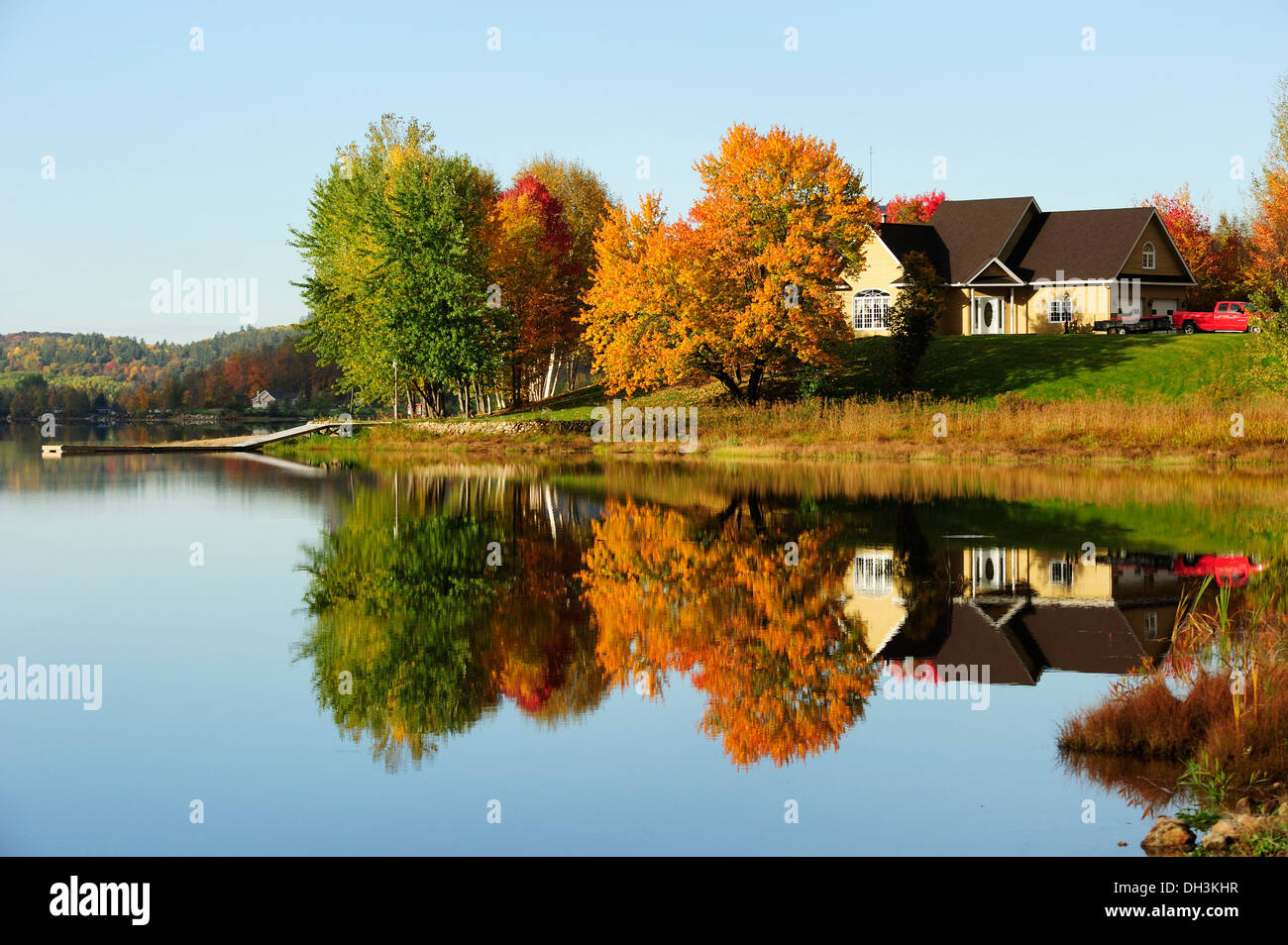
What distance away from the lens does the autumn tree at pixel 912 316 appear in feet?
188

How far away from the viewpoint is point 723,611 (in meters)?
16.9

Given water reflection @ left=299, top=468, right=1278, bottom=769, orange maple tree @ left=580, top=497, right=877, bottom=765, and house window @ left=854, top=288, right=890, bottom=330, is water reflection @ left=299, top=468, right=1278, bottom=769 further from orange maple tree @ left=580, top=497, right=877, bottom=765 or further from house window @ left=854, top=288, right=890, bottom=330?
house window @ left=854, top=288, right=890, bottom=330

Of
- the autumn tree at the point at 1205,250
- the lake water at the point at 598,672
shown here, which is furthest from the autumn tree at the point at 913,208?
the lake water at the point at 598,672

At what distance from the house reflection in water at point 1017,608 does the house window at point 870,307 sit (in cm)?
5009

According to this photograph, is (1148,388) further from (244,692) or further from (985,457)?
(244,692)

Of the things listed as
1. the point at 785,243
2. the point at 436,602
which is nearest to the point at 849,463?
the point at 785,243

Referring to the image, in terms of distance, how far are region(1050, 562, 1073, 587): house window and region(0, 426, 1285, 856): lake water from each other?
11 centimetres

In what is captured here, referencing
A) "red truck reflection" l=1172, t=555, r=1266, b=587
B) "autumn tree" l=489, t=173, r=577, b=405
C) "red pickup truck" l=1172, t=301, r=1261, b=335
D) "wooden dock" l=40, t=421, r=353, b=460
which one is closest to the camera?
"red truck reflection" l=1172, t=555, r=1266, b=587

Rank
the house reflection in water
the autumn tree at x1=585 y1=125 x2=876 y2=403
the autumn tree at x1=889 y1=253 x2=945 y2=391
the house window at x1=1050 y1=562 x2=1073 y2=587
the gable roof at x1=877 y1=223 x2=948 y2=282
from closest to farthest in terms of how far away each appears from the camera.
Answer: the house reflection in water < the house window at x1=1050 y1=562 x2=1073 y2=587 < the autumn tree at x1=585 y1=125 x2=876 y2=403 < the autumn tree at x1=889 y1=253 x2=945 y2=391 < the gable roof at x1=877 y1=223 x2=948 y2=282

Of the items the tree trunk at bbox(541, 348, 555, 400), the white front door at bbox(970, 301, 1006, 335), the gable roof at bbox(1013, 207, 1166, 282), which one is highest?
the gable roof at bbox(1013, 207, 1166, 282)

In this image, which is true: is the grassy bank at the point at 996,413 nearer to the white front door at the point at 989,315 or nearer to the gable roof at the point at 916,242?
the white front door at the point at 989,315

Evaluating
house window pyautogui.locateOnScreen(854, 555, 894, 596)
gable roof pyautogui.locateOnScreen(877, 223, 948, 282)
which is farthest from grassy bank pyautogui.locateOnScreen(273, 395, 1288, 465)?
house window pyautogui.locateOnScreen(854, 555, 894, 596)

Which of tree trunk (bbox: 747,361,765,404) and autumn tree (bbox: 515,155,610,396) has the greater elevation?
autumn tree (bbox: 515,155,610,396)

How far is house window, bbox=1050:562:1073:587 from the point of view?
19484 millimetres
